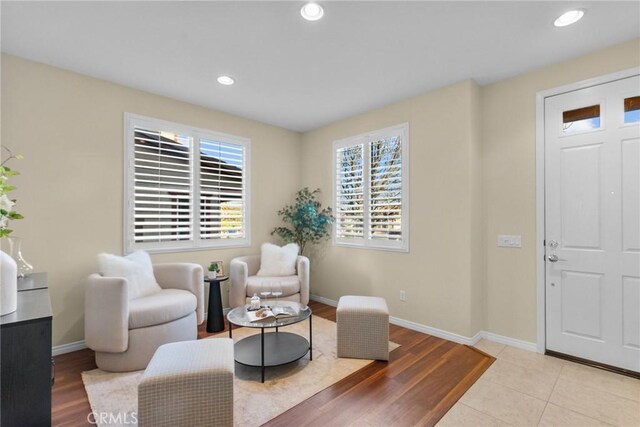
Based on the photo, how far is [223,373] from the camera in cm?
174

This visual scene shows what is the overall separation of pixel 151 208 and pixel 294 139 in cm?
242

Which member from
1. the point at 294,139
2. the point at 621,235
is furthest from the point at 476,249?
the point at 294,139

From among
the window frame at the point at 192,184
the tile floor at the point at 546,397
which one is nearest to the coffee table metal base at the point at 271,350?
the tile floor at the point at 546,397

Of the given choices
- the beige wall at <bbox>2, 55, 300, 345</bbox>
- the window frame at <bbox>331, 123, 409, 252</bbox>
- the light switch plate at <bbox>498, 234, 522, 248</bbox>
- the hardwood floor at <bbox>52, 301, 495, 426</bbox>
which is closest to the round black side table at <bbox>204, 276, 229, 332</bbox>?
the beige wall at <bbox>2, 55, 300, 345</bbox>

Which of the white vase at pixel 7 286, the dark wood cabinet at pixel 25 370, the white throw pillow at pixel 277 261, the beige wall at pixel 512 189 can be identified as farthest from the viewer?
the white throw pillow at pixel 277 261

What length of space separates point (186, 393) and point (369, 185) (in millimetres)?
3058

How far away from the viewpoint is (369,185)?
13.2 feet

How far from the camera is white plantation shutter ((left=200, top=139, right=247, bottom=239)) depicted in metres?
3.88

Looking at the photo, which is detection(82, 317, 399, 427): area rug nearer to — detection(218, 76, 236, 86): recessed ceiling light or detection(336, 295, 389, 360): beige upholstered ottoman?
detection(336, 295, 389, 360): beige upholstered ottoman

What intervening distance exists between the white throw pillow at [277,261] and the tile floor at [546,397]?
246 cm

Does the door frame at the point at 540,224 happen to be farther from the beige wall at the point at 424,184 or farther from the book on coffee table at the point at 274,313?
the book on coffee table at the point at 274,313

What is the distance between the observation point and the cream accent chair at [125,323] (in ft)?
7.93

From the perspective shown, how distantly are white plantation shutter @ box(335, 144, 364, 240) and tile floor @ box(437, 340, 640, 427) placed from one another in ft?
7.20

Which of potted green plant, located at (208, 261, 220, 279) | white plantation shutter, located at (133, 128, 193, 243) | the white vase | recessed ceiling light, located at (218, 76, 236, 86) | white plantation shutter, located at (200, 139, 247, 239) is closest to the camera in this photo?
the white vase
